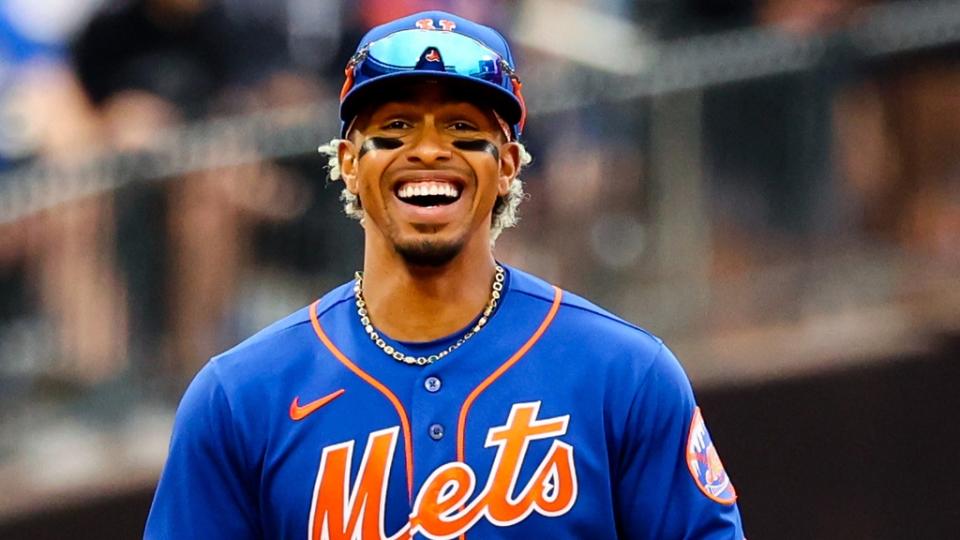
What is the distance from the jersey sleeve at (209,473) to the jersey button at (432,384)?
0.37m

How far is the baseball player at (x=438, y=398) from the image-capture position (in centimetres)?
384

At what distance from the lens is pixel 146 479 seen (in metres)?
7.93

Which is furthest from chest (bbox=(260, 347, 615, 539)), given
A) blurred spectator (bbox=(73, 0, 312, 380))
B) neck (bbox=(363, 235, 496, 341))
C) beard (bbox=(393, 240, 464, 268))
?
blurred spectator (bbox=(73, 0, 312, 380))

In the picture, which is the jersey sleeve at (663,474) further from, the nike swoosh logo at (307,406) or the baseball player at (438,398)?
the nike swoosh logo at (307,406)

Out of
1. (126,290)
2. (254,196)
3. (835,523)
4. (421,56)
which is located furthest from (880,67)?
(421,56)

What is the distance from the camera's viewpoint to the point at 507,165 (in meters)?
4.04

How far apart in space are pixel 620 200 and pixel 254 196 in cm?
138

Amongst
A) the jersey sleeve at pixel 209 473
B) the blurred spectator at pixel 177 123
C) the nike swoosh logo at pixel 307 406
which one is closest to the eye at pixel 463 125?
the nike swoosh logo at pixel 307 406

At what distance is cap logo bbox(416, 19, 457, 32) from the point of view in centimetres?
399

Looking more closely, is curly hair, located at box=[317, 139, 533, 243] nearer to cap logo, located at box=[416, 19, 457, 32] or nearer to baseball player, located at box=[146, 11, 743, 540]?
baseball player, located at box=[146, 11, 743, 540]

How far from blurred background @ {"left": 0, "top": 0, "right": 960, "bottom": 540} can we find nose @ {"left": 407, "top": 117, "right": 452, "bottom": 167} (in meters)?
3.83

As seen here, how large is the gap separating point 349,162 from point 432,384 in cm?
47

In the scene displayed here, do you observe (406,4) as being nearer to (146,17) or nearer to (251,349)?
(146,17)

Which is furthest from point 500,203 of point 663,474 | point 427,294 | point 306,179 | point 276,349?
point 306,179
